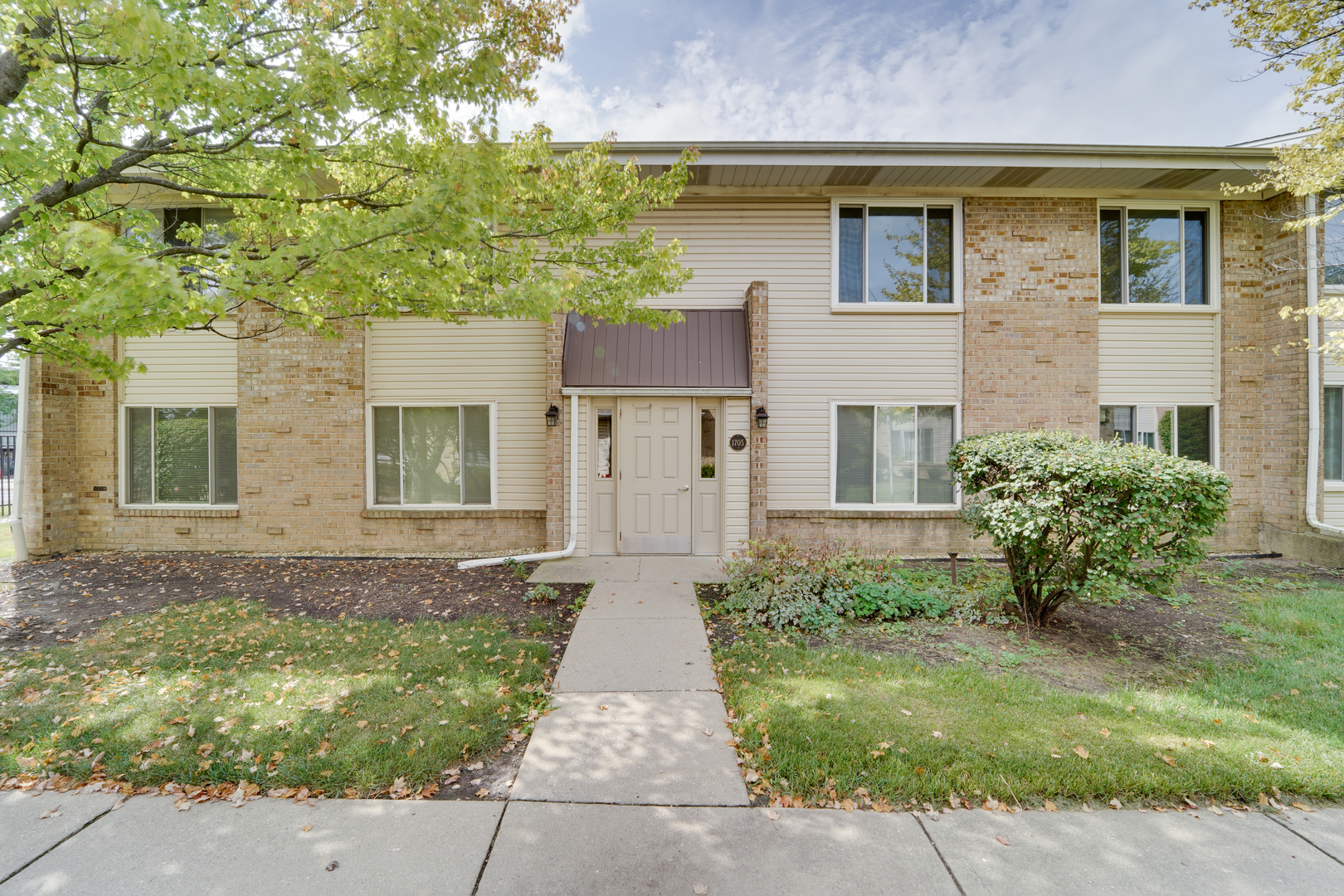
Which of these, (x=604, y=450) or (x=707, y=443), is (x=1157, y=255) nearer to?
(x=707, y=443)

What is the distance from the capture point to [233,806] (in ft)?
8.63

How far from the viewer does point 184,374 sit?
8.23 m

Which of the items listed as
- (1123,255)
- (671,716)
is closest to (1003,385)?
(1123,255)

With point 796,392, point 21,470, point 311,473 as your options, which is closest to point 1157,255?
point 796,392

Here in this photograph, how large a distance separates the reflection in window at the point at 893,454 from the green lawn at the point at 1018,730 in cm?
394

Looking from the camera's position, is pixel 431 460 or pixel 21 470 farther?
pixel 431 460

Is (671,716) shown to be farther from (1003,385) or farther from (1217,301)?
(1217,301)

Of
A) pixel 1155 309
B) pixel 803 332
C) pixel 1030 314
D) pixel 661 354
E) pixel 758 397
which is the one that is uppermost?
pixel 1155 309

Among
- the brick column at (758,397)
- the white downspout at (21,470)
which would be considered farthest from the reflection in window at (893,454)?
the white downspout at (21,470)

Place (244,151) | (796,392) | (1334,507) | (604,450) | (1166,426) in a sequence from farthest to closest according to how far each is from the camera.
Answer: (1166,426), (796,392), (1334,507), (604,450), (244,151)

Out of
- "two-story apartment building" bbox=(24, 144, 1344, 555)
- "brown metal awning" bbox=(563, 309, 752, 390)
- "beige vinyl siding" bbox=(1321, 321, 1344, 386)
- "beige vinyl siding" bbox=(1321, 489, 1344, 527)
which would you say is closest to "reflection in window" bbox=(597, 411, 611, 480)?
"two-story apartment building" bbox=(24, 144, 1344, 555)

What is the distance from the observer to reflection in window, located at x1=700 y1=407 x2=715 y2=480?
7.75 meters

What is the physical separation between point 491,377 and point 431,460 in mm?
1654

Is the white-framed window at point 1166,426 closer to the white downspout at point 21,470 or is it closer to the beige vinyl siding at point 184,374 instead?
the beige vinyl siding at point 184,374
